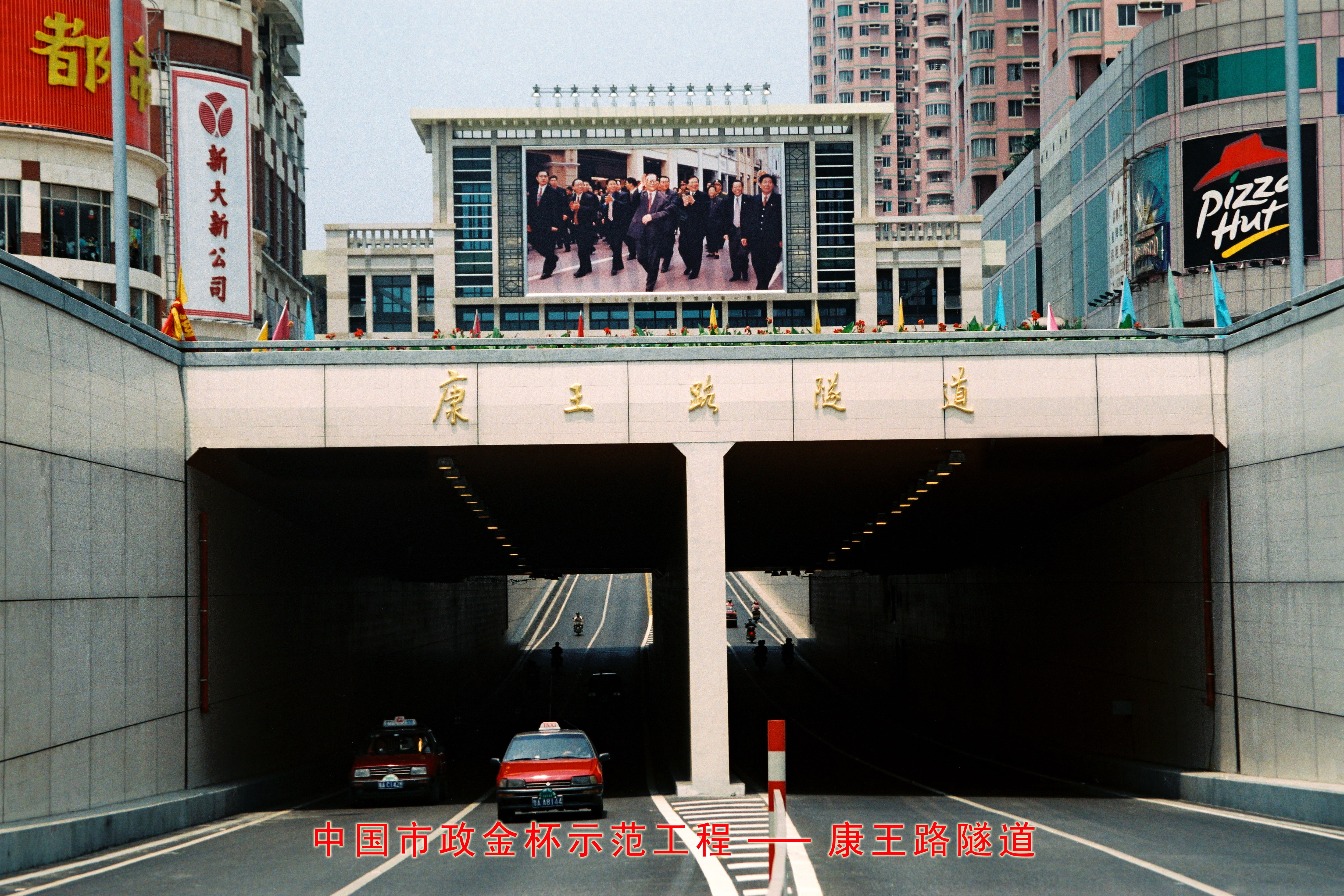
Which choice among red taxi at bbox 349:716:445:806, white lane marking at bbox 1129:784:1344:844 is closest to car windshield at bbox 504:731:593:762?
red taxi at bbox 349:716:445:806

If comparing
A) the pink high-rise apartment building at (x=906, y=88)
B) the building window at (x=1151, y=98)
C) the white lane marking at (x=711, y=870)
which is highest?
the pink high-rise apartment building at (x=906, y=88)

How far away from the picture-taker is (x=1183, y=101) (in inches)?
2709

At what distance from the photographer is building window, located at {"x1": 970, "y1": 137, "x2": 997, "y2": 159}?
133500 millimetres

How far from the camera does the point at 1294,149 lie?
1099 inches

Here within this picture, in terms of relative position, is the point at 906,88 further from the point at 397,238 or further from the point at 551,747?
the point at 551,747

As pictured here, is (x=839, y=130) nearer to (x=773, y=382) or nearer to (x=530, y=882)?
(x=773, y=382)

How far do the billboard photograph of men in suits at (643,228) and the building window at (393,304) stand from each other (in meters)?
10.2

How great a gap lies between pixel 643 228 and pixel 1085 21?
3247 centimetres

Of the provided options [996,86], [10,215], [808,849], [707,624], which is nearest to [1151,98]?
[10,215]

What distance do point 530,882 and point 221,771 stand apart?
14430mm

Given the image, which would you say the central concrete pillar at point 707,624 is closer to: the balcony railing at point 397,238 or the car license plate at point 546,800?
the car license plate at point 546,800

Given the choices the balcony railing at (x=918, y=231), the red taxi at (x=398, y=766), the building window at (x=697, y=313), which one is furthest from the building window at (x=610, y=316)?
the red taxi at (x=398, y=766)

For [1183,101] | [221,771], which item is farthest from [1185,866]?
[1183,101]

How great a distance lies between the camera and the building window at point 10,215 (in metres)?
48.5
